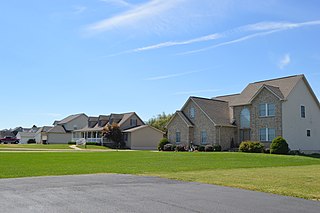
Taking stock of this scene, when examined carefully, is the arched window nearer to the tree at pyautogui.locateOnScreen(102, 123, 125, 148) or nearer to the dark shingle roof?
the dark shingle roof

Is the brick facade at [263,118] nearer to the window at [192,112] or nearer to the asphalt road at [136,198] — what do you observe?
the window at [192,112]

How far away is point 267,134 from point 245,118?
425cm

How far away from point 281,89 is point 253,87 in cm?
566

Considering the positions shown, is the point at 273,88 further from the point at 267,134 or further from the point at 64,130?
the point at 64,130

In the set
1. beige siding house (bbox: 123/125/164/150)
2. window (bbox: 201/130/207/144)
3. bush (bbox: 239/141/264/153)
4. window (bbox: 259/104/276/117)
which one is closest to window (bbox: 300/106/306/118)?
window (bbox: 259/104/276/117)

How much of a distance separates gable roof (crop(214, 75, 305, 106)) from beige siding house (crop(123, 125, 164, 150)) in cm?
2013

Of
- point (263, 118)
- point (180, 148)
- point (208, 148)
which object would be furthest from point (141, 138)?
point (263, 118)

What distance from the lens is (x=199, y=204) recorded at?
947cm

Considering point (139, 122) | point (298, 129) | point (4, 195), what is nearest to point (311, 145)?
point (298, 129)

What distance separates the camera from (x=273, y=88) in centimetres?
4544

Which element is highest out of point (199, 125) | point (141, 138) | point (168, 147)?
point (199, 125)

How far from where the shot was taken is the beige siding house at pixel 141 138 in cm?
6681

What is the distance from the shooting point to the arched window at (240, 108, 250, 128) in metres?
48.3

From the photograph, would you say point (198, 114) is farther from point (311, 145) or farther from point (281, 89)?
point (311, 145)
